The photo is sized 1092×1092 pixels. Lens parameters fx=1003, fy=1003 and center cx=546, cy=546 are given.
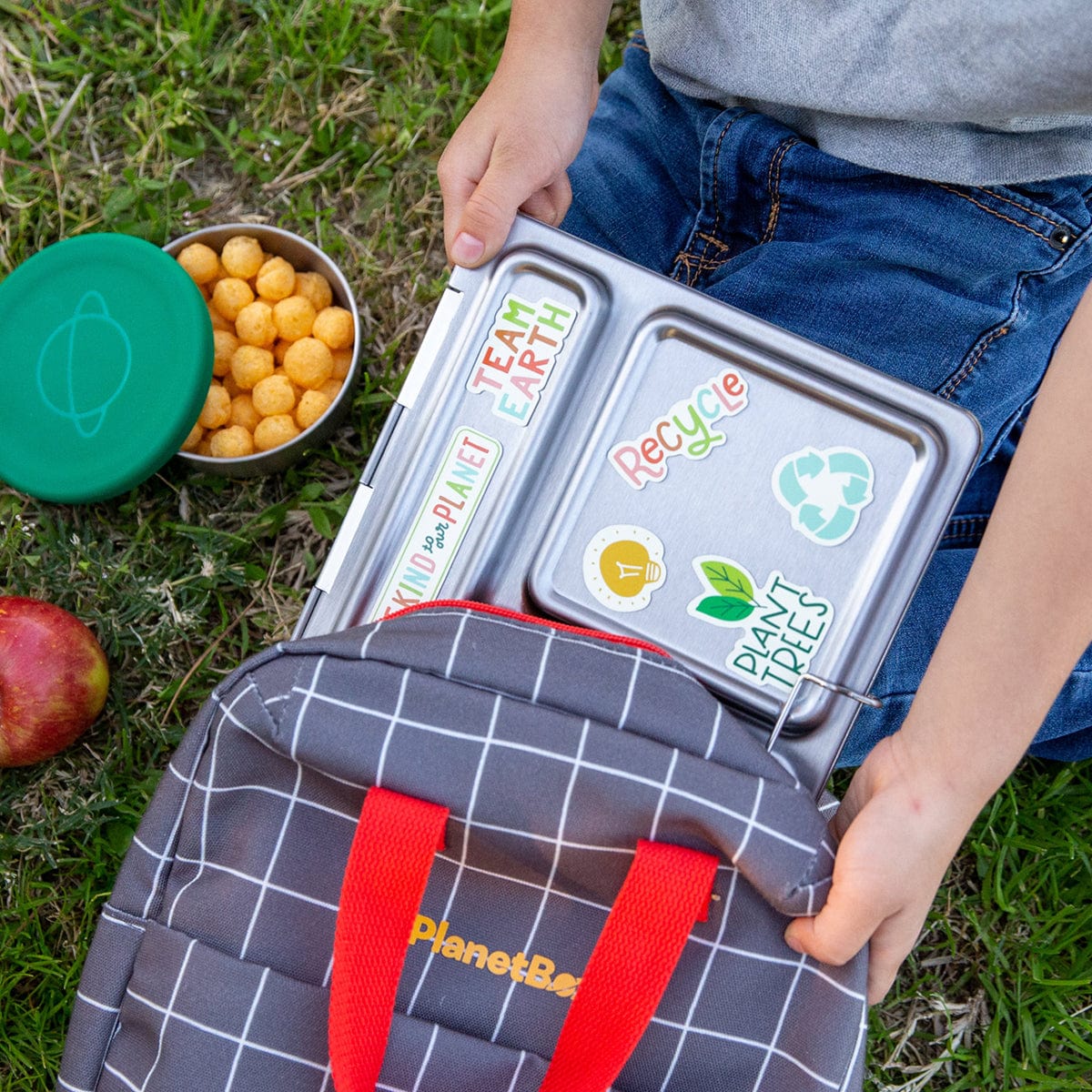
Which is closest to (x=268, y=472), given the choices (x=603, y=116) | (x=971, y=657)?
(x=603, y=116)

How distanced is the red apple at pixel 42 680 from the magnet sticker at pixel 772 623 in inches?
30.1

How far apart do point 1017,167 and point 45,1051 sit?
1406mm

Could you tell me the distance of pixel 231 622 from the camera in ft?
4.22

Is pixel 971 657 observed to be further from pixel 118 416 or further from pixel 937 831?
pixel 118 416

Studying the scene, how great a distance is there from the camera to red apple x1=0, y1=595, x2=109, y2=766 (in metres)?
1.11

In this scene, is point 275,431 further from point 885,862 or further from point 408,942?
point 885,862

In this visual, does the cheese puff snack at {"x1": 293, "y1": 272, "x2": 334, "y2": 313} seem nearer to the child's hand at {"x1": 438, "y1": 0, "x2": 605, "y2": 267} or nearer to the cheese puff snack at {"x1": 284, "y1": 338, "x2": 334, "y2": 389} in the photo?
the cheese puff snack at {"x1": 284, "y1": 338, "x2": 334, "y2": 389}

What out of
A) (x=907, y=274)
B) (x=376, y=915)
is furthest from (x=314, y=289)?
(x=376, y=915)

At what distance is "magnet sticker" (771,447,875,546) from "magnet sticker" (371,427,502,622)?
0.24m

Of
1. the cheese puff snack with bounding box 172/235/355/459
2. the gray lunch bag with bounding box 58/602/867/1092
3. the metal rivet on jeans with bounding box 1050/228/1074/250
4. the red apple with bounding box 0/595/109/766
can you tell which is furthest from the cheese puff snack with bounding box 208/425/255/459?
the metal rivet on jeans with bounding box 1050/228/1074/250

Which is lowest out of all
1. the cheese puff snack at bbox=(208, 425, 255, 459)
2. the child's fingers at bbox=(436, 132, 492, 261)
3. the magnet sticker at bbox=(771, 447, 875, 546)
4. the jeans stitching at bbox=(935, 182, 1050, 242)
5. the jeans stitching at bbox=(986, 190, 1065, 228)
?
the cheese puff snack at bbox=(208, 425, 255, 459)

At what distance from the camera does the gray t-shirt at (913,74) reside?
76 cm

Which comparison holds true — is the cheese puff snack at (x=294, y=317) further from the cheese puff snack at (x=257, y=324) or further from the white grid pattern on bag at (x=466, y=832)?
the white grid pattern on bag at (x=466, y=832)

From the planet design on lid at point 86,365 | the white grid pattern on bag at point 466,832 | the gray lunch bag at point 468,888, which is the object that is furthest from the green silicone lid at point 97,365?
the white grid pattern on bag at point 466,832
